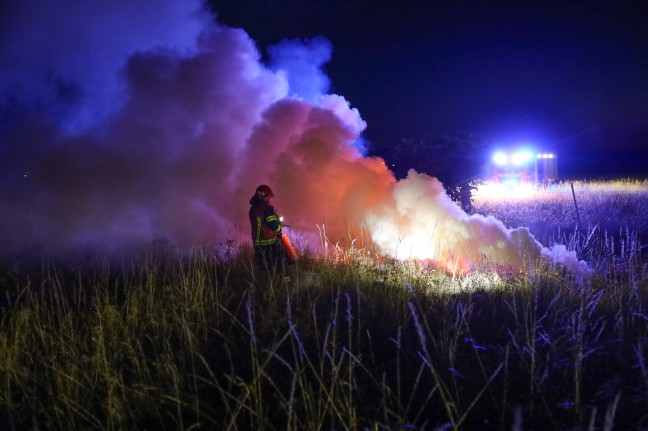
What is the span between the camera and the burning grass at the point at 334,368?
2.96 m

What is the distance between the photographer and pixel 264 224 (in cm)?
762

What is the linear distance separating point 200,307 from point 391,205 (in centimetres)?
541

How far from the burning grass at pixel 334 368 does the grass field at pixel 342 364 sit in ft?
0.05

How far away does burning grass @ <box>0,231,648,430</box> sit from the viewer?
2.96m

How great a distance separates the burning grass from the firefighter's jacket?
1880mm

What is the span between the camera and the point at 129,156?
1278 centimetres

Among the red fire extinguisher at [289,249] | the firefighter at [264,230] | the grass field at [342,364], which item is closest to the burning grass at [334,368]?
the grass field at [342,364]

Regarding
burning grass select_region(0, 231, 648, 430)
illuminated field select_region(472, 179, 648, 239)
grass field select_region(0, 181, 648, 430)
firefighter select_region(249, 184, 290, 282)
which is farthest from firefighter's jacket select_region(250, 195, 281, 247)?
illuminated field select_region(472, 179, 648, 239)

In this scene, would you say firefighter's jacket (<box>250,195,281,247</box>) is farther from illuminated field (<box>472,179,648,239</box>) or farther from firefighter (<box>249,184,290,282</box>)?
illuminated field (<box>472,179,648,239</box>)

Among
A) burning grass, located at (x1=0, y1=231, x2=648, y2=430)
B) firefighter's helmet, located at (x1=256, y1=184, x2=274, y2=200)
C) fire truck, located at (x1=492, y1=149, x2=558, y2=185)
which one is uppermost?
fire truck, located at (x1=492, y1=149, x2=558, y2=185)

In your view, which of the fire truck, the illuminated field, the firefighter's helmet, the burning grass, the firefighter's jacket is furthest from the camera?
the fire truck

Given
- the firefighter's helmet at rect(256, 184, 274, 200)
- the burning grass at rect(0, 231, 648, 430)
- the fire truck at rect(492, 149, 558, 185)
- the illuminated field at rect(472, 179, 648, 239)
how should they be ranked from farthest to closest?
the fire truck at rect(492, 149, 558, 185) < the illuminated field at rect(472, 179, 648, 239) < the firefighter's helmet at rect(256, 184, 274, 200) < the burning grass at rect(0, 231, 648, 430)

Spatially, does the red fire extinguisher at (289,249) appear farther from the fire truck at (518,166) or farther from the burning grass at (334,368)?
the fire truck at (518,166)

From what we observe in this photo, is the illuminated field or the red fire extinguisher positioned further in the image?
the illuminated field
